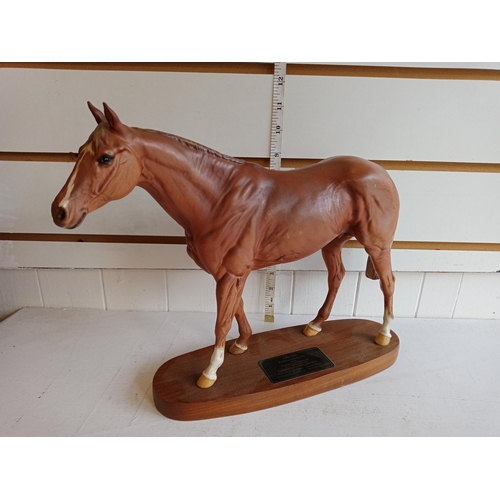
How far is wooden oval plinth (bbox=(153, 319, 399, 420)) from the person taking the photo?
→ 84 centimetres

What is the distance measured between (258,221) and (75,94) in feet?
2.33

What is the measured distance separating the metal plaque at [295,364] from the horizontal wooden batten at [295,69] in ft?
2.69

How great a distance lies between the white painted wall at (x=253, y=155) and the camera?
1.05 meters

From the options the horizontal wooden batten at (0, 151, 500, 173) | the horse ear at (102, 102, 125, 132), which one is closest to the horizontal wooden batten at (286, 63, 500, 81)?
the horizontal wooden batten at (0, 151, 500, 173)

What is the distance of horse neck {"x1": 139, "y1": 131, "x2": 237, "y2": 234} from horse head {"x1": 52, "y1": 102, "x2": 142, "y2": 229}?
5 centimetres

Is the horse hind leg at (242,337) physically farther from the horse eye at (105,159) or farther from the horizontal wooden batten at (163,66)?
the horizontal wooden batten at (163,66)

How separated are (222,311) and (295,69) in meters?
0.74

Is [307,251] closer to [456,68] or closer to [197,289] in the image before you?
[197,289]

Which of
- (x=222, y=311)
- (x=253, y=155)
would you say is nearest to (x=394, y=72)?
(x=253, y=155)

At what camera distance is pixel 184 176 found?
30.0 inches

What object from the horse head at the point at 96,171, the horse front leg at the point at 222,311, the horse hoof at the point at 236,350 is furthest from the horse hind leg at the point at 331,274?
the horse head at the point at 96,171

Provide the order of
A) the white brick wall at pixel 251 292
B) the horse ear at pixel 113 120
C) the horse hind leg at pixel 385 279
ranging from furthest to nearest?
the white brick wall at pixel 251 292 < the horse hind leg at pixel 385 279 < the horse ear at pixel 113 120

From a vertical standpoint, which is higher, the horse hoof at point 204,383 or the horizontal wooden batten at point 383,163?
the horizontal wooden batten at point 383,163

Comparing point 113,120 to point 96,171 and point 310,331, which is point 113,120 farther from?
point 310,331
